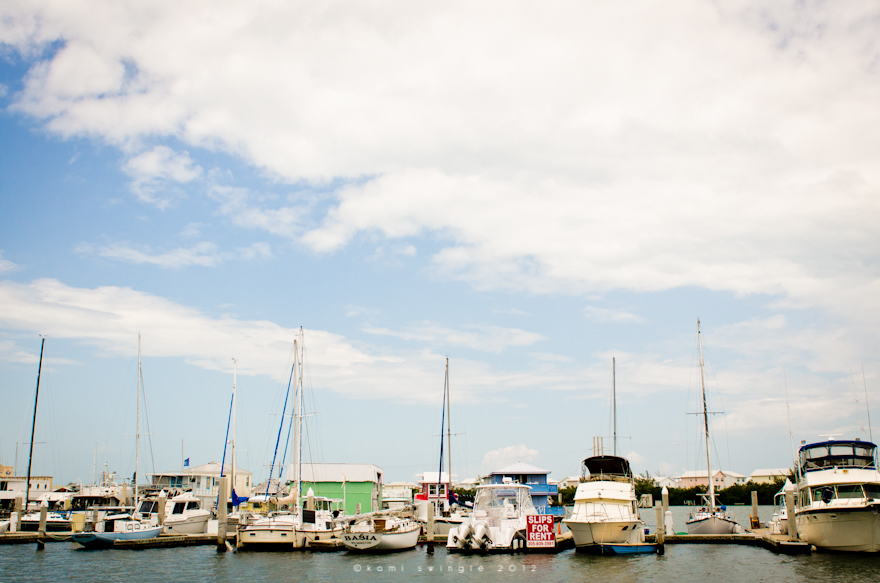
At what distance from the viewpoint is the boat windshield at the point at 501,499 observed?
36.7 m

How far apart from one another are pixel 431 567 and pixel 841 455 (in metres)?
22.1

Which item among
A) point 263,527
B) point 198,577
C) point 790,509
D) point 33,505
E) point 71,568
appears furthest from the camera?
point 33,505

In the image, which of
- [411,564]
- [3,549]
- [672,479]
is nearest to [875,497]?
[411,564]

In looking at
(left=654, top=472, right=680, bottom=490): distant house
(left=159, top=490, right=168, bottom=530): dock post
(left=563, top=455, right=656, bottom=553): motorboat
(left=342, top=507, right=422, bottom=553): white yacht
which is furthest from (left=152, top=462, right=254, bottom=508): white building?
(left=654, top=472, right=680, bottom=490): distant house

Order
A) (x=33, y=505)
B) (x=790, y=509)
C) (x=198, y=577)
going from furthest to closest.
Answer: (x=33, y=505), (x=790, y=509), (x=198, y=577)

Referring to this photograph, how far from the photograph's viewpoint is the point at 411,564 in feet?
103

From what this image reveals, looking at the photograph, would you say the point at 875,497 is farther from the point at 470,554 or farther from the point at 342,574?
the point at 342,574

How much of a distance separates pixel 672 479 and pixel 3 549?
156 meters

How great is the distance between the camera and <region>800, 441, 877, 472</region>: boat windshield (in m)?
33.5

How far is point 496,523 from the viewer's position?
35.3m

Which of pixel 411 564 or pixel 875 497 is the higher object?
pixel 875 497

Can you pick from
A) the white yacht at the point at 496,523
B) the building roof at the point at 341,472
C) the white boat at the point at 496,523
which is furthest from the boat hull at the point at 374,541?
the building roof at the point at 341,472

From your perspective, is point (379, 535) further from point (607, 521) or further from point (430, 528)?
point (607, 521)

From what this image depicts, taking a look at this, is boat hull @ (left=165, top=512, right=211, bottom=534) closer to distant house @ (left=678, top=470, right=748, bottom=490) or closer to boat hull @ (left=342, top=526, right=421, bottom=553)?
boat hull @ (left=342, top=526, right=421, bottom=553)
